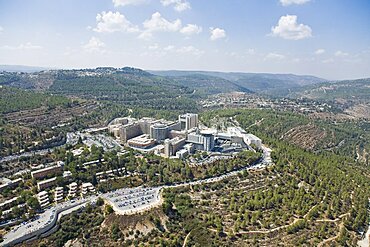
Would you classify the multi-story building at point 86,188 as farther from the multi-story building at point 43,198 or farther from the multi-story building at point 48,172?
the multi-story building at point 48,172

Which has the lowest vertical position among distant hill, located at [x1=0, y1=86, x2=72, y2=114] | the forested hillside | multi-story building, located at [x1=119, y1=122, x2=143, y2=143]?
the forested hillside

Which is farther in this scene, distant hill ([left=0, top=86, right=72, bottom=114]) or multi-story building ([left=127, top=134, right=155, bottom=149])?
distant hill ([left=0, top=86, right=72, bottom=114])

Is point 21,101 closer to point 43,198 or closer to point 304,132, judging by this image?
point 43,198

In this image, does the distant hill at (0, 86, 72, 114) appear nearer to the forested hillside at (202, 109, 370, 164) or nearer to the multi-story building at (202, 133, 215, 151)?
the forested hillside at (202, 109, 370, 164)

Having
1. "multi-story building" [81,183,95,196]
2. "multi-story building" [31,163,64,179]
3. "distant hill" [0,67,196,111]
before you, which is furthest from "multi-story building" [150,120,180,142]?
"distant hill" [0,67,196,111]

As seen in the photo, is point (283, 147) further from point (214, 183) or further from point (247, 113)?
point (247, 113)

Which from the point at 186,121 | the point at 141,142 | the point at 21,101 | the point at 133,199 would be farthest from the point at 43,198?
the point at 21,101
